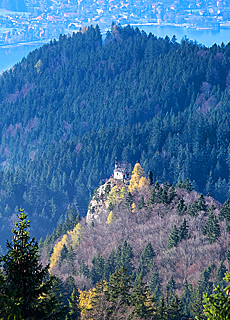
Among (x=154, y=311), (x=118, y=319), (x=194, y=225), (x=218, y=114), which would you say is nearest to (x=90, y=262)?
(x=194, y=225)

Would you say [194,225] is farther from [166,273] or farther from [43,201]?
[43,201]


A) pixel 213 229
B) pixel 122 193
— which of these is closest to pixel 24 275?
pixel 213 229

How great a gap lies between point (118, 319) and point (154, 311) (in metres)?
6.73

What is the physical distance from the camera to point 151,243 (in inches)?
3406

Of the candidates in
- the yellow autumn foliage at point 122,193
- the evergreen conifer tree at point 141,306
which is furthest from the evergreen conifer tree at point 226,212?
→ the evergreen conifer tree at point 141,306

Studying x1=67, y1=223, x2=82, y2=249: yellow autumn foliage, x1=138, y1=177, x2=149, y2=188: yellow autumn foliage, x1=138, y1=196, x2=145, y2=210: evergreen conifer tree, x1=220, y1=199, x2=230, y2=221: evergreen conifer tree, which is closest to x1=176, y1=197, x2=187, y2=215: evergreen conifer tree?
x1=220, y1=199, x2=230, y2=221: evergreen conifer tree

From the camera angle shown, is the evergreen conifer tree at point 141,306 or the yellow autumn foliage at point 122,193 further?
the yellow autumn foliage at point 122,193

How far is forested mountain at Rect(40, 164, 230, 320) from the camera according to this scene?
73.6m

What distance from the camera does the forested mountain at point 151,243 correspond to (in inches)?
2896

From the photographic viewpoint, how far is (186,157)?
159125 millimetres

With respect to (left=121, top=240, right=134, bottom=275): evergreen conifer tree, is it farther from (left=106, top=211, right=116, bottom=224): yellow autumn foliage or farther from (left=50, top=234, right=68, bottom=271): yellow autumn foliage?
(left=50, top=234, right=68, bottom=271): yellow autumn foliage

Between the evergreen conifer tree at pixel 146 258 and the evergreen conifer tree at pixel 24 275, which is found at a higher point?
the evergreen conifer tree at pixel 146 258

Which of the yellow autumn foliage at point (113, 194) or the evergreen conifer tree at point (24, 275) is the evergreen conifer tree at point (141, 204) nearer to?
the yellow autumn foliage at point (113, 194)

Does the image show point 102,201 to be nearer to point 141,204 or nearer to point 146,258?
point 141,204
